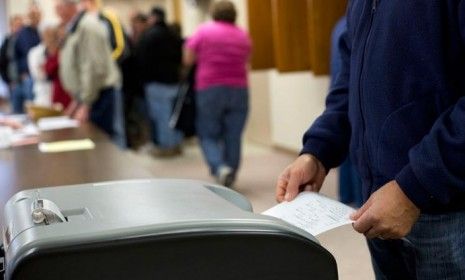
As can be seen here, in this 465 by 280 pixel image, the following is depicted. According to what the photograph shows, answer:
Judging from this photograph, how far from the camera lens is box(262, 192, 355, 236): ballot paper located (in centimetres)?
98

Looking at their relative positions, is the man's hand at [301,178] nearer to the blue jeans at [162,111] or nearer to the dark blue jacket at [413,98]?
the dark blue jacket at [413,98]

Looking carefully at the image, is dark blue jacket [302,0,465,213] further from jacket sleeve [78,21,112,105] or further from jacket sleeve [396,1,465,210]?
jacket sleeve [78,21,112,105]

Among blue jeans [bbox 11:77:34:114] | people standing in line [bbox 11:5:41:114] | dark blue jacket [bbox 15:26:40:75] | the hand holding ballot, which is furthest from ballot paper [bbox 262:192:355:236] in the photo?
dark blue jacket [bbox 15:26:40:75]

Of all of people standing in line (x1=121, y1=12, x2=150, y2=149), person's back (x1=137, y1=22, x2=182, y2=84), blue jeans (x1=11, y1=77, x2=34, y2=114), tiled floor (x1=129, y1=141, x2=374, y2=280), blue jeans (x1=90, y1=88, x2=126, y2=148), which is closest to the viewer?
tiled floor (x1=129, y1=141, x2=374, y2=280)

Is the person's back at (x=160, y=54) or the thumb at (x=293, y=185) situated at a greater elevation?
the thumb at (x=293, y=185)

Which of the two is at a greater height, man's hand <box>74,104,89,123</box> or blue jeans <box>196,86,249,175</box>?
man's hand <box>74,104,89,123</box>

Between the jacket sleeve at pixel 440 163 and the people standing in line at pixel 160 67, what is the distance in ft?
16.3

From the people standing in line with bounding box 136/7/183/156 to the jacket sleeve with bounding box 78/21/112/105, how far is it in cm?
155

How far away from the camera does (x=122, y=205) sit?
915 mm

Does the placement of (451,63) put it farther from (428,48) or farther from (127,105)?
(127,105)

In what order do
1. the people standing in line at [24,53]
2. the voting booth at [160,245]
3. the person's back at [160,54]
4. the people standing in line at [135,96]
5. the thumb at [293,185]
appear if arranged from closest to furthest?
the voting booth at [160,245] < the thumb at [293,185] < the person's back at [160,54] < the people standing in line at [135,96] < the people standing in line at [24,53]

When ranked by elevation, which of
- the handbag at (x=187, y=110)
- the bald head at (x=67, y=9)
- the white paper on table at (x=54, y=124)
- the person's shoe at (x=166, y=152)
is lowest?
the person's shoe at (x=166, y=152)

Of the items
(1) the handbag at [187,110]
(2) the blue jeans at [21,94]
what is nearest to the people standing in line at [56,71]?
(1) the handbag at [187,110]

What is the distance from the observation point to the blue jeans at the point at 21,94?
7.10 meters
